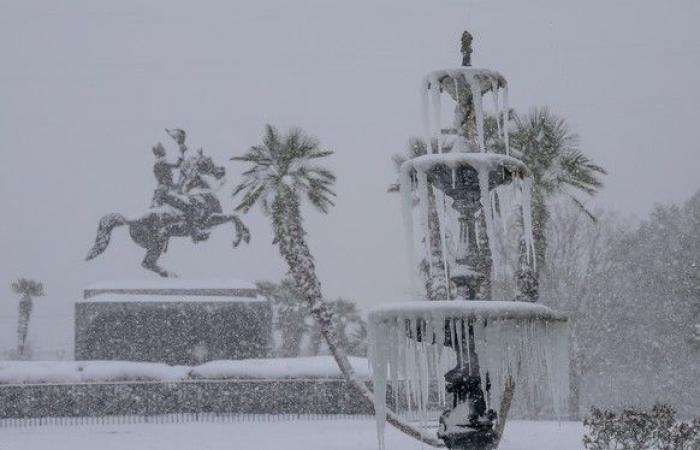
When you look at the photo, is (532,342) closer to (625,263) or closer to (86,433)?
(86,433)

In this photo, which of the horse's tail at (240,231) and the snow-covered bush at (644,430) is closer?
the snow-covered bush at (644,430)

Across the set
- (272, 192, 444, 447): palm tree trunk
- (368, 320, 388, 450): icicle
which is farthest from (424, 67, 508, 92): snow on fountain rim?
(272, 192, 444, 447): palm tree trunk

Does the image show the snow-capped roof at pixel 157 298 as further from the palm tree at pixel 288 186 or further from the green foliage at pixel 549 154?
the green foliage at pixel 549 154

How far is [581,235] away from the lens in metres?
47.3

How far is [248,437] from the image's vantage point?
78.3 ft

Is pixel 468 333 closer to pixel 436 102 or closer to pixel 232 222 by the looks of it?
pixel 436 102

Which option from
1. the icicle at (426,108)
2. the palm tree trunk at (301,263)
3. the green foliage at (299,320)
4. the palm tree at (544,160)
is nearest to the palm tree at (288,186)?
the palm tree trunk at (301,263)

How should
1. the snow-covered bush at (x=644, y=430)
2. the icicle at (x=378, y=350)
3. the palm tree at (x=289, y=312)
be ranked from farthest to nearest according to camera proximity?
the palm tree at (x=289, y=312) → the snow-covered bush at (x=644, y=430) → the icicle at (x=378, y=350)

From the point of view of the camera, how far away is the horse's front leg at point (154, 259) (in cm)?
3619

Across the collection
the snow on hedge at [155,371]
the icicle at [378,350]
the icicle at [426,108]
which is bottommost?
the snow on hedge at [155,371]

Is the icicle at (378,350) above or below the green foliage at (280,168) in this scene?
below

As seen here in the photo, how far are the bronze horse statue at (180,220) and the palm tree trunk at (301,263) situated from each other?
28.4ft

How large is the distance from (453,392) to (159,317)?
27.0m

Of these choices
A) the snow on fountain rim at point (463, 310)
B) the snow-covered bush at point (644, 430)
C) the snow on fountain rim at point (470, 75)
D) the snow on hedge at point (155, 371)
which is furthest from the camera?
the snow on hedge at point (155, 371)
